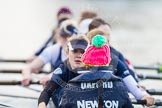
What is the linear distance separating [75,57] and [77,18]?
1002cm

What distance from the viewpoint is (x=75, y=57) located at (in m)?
4.48

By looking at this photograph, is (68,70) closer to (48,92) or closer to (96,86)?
(48,92)

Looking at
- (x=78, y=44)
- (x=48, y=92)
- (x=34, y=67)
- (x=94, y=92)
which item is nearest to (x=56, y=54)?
(x=34, y=67)

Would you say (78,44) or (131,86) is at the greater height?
(78,44)

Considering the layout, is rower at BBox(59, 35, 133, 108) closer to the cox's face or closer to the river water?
the cox's face

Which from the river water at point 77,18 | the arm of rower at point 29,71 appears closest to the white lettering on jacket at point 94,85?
the river water at point 77,18

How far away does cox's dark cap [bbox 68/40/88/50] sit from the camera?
448 cm

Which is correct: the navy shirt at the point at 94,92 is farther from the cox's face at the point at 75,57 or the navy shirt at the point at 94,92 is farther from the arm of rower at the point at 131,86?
the arm of rower at the point at 131,86

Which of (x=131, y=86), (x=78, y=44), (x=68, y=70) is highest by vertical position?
(x=78, y=44)

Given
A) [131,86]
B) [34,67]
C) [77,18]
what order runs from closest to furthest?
[131,86]
[34,67]
[77,18]

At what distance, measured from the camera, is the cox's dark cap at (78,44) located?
4.48 m

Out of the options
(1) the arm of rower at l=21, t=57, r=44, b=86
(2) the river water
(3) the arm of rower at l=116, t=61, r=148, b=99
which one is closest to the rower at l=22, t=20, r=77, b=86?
(1) the arm of rower at l=21, t=57, r=44, b=86

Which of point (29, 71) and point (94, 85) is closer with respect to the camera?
point (94, 85)

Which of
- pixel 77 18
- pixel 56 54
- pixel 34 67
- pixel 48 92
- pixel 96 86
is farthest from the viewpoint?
pixel 77 18
